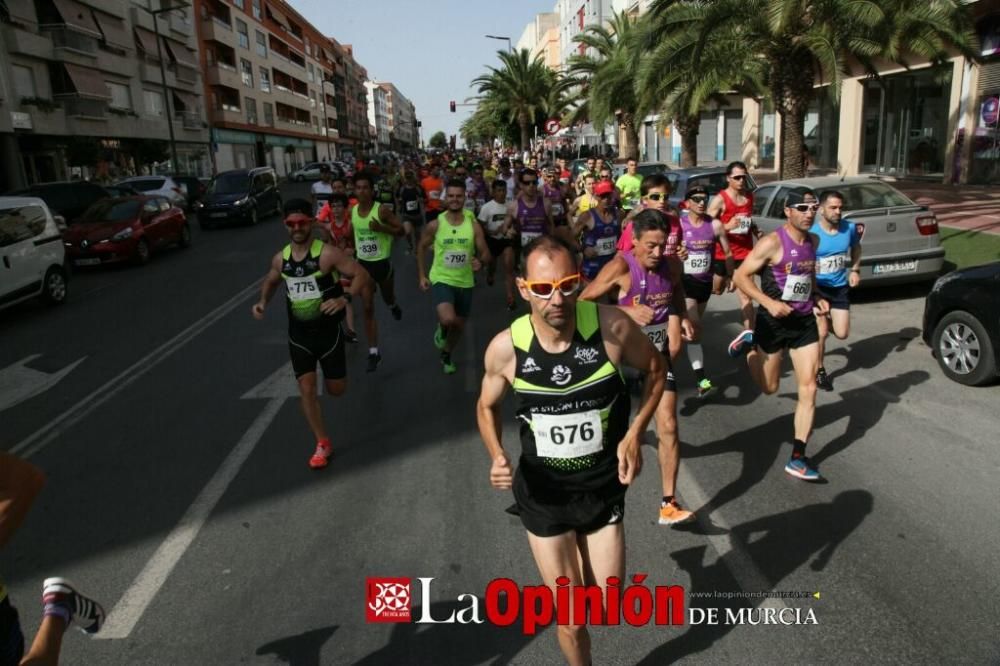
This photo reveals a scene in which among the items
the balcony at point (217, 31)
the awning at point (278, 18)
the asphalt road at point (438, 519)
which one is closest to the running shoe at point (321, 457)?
the asphalt road at point (438, 519)

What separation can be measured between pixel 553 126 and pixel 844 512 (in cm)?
2875

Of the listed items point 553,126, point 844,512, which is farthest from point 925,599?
point 553,126

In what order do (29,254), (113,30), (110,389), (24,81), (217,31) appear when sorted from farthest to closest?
(217,31) → (113,30) → (24,81) → (29,254) → (110,389)

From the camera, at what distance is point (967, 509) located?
14.3 feet

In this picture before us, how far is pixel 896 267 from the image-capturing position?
9.48 metres

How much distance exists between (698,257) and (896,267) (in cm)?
417

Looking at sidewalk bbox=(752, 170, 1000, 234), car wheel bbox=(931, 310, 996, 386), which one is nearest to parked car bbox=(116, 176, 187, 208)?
sidewalk bbox=(752, 170, 1000, 234)

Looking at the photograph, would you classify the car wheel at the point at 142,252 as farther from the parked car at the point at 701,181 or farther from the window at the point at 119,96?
the window at the point at 119,96

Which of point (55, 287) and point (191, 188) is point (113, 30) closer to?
point (191, 188)

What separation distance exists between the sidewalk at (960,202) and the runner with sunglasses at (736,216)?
226 inches

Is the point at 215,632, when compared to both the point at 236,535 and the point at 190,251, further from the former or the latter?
the point at 190,251

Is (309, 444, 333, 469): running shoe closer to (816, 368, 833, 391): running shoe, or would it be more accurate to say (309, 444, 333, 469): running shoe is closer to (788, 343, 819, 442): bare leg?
(788, 343, 819, 442): bare leg

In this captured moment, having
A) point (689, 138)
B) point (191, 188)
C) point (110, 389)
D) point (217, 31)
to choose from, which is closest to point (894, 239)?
point (110, 389)

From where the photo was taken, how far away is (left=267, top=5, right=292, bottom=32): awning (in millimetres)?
68200
